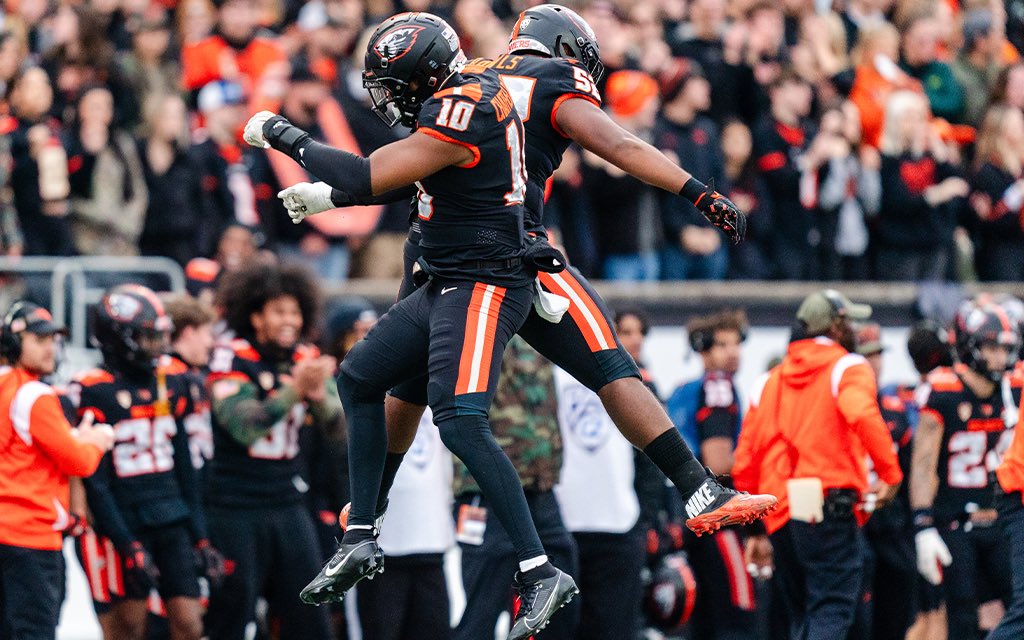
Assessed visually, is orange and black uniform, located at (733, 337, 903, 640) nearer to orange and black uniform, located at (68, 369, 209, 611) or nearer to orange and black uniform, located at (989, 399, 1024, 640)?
orange and black uniform, located at (989, 399, 1024, 640)

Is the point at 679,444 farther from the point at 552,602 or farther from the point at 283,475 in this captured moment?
the point at 283,475

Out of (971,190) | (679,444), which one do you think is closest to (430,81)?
(679,444)

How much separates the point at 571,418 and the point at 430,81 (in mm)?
3578

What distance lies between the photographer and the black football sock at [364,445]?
729 centimetres

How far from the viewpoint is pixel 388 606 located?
33.2ft

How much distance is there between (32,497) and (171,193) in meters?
4.42

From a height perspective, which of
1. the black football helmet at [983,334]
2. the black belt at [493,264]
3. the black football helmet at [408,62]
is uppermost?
the black football helmet at [408,62]

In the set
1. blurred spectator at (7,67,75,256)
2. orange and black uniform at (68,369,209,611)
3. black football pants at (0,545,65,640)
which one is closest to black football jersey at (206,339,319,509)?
orange and black uniform at (68,369,209,611)

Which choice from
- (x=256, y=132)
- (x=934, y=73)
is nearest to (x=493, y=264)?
(x=256, y=132)

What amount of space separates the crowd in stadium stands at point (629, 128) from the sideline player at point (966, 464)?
4.23 meters

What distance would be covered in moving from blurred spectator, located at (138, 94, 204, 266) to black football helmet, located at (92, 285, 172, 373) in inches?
125

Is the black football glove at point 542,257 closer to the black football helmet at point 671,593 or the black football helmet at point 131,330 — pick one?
the black football helmet at point 131,330

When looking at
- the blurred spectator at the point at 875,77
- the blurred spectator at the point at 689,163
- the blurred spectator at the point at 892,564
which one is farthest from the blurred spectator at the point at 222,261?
the blurred spectator at the point at 875,77

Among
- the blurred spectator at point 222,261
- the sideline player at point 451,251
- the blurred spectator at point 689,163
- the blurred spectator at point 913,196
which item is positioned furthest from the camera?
the blurred spectator at point 913,196
